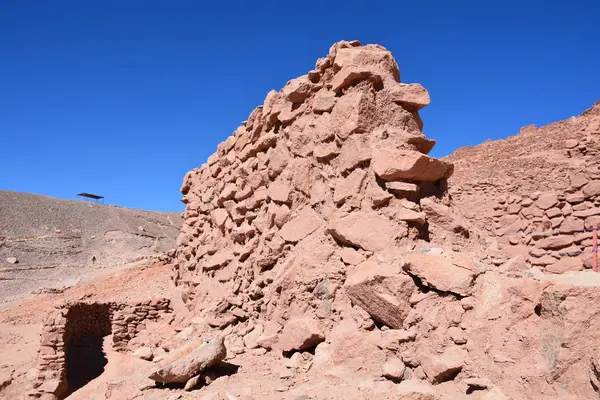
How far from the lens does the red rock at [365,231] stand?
9.95 ft

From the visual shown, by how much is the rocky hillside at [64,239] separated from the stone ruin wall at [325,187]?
50.5 feet

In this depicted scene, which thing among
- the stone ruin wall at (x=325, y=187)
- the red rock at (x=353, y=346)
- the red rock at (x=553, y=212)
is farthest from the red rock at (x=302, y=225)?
the red rock at (x=553, y=212)

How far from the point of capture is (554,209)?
7.59 metres

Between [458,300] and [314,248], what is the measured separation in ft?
4.20

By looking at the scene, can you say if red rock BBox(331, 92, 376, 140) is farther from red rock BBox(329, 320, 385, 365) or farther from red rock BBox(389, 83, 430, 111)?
red rock BBox(329, 320, 385, 365)

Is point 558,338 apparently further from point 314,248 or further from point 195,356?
point 195,356

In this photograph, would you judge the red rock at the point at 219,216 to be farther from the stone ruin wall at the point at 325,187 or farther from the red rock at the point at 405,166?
the red rock at the point at 405,166

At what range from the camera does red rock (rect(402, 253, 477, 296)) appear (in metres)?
2.55

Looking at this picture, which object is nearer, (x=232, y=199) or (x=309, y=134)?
(x=309, y=134)

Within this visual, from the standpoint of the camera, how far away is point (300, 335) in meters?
3.11

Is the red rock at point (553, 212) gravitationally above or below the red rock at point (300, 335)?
above

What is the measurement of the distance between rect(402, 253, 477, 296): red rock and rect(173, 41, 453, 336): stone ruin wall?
251 millimetres

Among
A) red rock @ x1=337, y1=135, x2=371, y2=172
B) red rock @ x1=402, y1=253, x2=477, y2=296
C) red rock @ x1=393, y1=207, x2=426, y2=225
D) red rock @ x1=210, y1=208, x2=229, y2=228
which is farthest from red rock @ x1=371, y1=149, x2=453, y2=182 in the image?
red rock @ x1=210, y1=208, x2=229, y2=228

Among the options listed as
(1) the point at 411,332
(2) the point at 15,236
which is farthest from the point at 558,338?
(2) the point at 15,236
